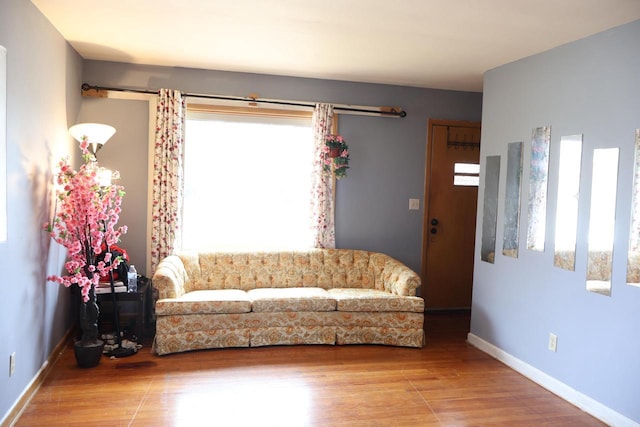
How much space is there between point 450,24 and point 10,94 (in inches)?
108

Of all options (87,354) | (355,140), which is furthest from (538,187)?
(87,354)

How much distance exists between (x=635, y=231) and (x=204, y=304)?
3.14 m

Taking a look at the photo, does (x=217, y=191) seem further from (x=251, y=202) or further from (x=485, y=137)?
(x=485, y=137)

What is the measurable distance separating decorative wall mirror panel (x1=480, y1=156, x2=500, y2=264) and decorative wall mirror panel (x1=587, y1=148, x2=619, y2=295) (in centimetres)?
107

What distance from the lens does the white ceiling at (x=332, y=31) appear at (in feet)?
9.73

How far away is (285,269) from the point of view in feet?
15.8

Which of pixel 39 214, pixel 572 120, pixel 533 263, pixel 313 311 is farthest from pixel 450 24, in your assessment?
pixel 39 214

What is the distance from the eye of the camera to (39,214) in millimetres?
3316

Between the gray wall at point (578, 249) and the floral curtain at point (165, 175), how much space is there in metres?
2.92

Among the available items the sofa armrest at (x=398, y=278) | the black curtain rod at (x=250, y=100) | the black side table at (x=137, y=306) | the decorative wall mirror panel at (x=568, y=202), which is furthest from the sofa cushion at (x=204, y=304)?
the decorative wall mirror panel at (x=568, y=202)

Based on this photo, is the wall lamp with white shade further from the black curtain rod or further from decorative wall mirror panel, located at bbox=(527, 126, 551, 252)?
decorative wall mirror panel, located at bbox=(527, 126, 551, 252)

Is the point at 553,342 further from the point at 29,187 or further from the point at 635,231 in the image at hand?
the point at 29,187

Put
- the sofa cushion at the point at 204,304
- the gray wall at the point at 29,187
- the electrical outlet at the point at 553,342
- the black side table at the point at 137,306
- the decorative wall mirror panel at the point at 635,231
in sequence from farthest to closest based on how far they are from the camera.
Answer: the black side table at the point at 137,306
the sofa cushion at the point at 204,304
the electrical outlet at the point at 553,342
the decorative wall mirror panel at the point at 635,231
the gray wall at the point at 29,187

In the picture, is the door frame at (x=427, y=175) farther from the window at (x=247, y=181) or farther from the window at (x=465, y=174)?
the window at (x=247, y=181)
